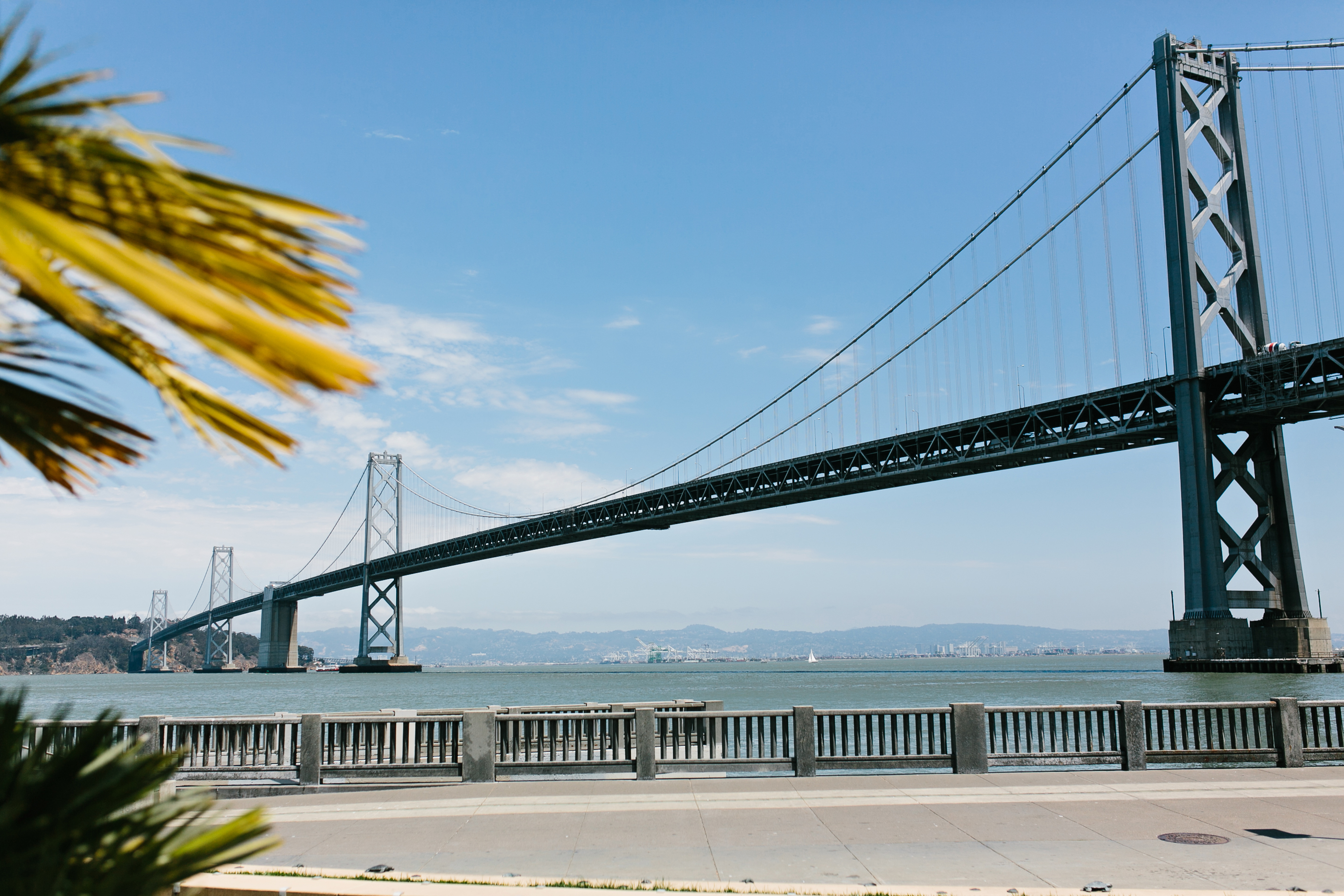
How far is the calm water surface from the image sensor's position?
4084 centimetres

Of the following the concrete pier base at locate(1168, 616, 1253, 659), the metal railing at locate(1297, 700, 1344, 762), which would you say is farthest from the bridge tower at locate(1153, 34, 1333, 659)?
the metal railing at locate(1297, 700, 1344, 762)

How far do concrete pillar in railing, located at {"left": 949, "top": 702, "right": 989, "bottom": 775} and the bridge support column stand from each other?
316ft

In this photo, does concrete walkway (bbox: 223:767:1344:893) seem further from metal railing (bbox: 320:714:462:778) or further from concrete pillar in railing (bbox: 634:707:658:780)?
metal railing (bbox: 320:714:462:778)

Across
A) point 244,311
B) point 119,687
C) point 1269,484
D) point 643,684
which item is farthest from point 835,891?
point 119,687

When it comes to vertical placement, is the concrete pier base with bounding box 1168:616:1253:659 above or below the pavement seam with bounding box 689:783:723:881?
above

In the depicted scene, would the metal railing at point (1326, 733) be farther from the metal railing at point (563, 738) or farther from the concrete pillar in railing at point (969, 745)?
the metal railing at point (563, 738)

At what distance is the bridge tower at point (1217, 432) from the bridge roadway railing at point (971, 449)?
1.74 m

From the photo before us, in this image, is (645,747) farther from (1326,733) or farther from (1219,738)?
(1326,733)

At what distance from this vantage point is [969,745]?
11352mm

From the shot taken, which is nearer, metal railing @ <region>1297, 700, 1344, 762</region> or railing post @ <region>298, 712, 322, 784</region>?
railing post @ <region>298, 712, 322, 784</region>

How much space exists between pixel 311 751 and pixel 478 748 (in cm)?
179

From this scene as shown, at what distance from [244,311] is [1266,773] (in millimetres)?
12174

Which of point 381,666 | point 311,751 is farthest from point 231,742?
point 381,666

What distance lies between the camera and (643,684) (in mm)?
72750
